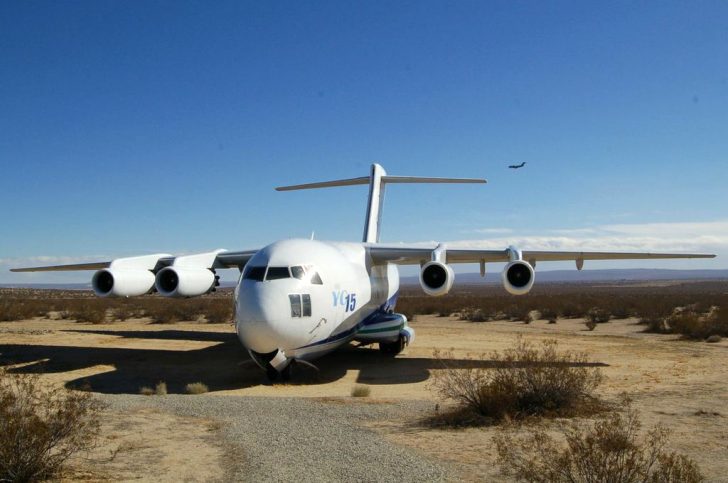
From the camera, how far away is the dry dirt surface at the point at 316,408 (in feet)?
21.5

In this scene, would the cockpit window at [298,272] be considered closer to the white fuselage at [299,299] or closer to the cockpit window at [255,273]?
the white fuselage at [299,299]

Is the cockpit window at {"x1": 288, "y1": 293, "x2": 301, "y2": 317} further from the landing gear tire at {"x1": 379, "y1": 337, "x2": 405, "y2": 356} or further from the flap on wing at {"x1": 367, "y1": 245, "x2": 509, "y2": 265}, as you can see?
the landing gear tire at {"x1": 379, "y1": 337, "x2": 405, "y2": 356}

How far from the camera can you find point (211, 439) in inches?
307

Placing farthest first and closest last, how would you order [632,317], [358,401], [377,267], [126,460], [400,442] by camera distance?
[632,317] < [377,267] < [358,401] < [400,442] < [126,460]

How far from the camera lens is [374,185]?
22.3m

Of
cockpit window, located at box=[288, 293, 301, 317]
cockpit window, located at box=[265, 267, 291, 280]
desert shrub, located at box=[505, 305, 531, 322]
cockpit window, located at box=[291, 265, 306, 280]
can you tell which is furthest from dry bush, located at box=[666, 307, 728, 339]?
cockpit window, located at box=[265, 267, 291, 280]

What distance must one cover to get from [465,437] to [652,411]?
→ 3.68 m

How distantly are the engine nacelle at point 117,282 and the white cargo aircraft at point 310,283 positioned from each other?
28mm

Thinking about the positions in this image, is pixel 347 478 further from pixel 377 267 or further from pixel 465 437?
pixel 377 267

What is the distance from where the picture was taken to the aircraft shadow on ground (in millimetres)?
13695

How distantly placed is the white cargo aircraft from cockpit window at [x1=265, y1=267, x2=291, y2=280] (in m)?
0.02

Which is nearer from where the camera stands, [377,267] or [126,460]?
[126,460]

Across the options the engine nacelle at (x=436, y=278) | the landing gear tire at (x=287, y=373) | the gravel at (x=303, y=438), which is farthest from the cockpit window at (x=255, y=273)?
the engine nacelle at (x=436, y=278)

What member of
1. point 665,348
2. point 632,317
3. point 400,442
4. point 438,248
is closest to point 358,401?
point 400,442
